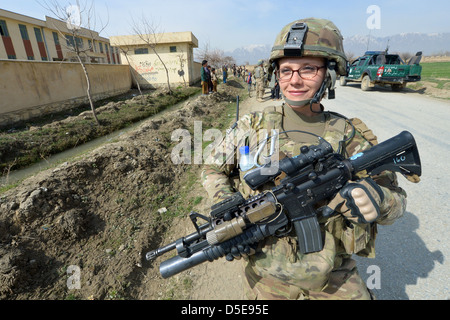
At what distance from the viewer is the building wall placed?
28.7 feet

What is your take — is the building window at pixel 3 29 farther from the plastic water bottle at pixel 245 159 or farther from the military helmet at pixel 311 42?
the plastic water bottle at pixel 245 159

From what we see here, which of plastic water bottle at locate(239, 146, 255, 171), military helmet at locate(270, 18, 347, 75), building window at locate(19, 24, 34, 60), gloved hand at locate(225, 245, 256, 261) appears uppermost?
building window at locate(19, 24, 34, 60)

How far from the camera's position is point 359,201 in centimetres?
142

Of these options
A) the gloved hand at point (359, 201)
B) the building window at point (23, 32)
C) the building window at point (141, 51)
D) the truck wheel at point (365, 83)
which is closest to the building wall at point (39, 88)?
the building window at point (141, 51)

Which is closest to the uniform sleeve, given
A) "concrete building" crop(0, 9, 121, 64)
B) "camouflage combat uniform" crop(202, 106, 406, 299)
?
"camouflage combat uniform" crop(202, 106, 406, 299)

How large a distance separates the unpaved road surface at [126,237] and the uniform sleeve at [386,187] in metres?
1.24

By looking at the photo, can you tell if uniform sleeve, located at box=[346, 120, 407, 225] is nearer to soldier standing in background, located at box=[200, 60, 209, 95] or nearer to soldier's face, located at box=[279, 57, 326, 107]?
soldier's face, located at box=[279, 57, 326, 107]

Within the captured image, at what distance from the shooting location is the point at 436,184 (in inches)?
156

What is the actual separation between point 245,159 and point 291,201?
0.46m

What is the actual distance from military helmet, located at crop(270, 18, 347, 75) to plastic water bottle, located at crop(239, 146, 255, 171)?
0.73m

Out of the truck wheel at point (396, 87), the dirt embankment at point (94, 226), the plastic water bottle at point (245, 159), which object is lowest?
the dirt embankment at point (94, 226)

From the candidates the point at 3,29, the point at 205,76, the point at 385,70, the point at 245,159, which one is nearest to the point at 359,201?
the point at 245,159

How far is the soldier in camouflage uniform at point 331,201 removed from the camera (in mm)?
1571

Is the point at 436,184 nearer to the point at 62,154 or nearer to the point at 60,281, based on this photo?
the point at 60,281
